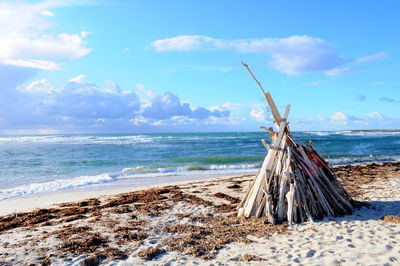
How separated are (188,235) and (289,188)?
220 cm

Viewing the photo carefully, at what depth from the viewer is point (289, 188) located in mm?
6105

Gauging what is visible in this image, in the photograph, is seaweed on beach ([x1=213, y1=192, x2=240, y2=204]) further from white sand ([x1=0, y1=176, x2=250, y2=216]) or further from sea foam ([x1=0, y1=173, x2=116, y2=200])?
sea foam ([x1=0, y1=173, x2=116, y2=200])

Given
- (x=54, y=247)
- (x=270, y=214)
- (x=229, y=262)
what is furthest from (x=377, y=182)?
(x=54, y=247)

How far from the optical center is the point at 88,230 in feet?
19.8

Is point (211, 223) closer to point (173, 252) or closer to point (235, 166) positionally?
point (173, 252)

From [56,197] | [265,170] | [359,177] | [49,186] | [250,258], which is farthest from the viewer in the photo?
[49,186]

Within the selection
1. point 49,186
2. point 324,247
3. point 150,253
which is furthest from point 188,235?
point 49,186

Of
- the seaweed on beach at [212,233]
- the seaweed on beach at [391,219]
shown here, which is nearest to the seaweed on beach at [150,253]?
the seaweed on beach at [212,233]

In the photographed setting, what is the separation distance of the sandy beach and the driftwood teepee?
0.28m

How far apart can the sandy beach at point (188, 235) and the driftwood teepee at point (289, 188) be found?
0.93 ft

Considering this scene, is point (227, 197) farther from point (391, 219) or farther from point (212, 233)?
point (391, 219)

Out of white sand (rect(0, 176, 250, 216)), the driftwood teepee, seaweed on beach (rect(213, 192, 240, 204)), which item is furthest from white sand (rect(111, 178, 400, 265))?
white sand (rect(0, 176, 250, 216))

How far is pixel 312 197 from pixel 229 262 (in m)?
2.63

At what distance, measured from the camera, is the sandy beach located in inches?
181
